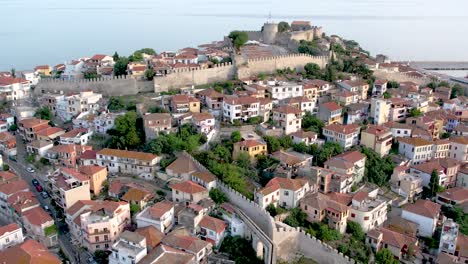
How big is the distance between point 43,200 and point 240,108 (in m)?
7.80

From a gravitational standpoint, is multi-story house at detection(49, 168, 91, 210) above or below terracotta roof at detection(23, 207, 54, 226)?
above

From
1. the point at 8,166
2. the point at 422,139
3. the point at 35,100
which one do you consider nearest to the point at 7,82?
the point at 35,100

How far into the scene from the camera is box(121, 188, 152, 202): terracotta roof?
46.4ft

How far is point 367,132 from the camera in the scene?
17.7 meters

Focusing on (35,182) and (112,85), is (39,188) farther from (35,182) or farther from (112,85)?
(112,85)

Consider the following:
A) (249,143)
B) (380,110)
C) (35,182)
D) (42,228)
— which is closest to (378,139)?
(380,110)

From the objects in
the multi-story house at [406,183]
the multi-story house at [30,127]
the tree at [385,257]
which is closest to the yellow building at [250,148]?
the multi-story house at [406,183]

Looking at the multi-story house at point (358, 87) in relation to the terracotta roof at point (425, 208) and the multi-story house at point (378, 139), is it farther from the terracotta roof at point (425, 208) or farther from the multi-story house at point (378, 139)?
the terracotta roof at point (425, 208)

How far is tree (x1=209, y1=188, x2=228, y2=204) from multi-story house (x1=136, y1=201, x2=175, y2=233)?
137cm

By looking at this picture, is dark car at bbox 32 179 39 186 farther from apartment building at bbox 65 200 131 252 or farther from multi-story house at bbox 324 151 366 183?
multi-story house at bbox 324 151 366 183

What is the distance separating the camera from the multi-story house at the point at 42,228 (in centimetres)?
1321

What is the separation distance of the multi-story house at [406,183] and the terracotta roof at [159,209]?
7.83 meters

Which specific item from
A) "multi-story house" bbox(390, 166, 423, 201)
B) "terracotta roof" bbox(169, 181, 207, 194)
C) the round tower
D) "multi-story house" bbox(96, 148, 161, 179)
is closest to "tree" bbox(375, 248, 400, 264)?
"multi-story house" bbox(390, 166, 423, 201)

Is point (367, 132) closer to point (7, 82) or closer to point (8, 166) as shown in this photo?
point (8, 166)
